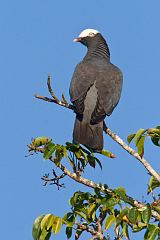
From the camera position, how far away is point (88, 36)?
9.84 meters

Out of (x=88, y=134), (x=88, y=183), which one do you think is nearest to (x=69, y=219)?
(x=88, y=183)

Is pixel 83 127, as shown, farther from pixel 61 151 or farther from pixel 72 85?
pixel 61 151

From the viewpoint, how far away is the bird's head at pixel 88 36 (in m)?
9.71

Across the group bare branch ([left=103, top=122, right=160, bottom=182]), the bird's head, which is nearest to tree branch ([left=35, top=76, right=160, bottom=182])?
bare branch ([left=103, top=122, right=160, bottom=182])

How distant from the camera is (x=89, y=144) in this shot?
6902mm

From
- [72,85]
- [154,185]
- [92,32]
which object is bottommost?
[154,185]

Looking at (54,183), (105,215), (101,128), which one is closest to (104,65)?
(101,128)

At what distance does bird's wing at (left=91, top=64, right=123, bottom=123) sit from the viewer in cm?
732

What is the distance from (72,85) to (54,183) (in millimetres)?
2490

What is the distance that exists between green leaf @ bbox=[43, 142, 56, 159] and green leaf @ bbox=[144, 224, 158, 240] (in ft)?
3.77

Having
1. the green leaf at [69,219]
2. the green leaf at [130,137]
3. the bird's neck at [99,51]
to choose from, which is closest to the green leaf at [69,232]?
the green leaf at [69,219]

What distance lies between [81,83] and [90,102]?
1.20 ft

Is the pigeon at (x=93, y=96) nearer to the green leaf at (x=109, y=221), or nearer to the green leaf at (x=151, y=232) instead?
the green leaf at (x=109, y=221)

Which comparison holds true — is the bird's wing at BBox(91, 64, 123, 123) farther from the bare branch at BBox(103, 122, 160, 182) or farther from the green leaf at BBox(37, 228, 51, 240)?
the green leaf at BBox(37, 228, 51, 240)
